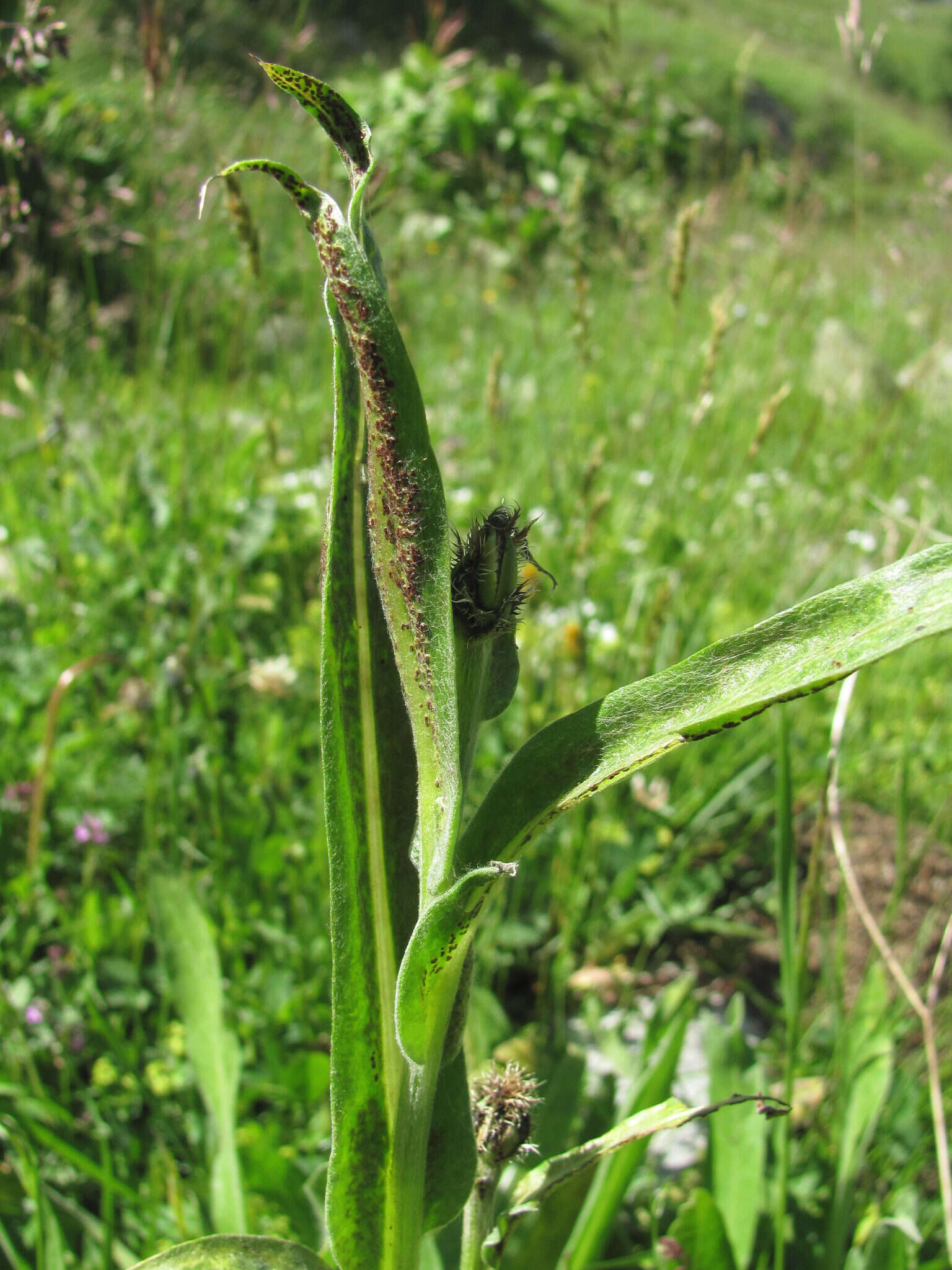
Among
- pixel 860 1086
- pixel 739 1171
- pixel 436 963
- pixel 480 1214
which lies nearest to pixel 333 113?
pixel 436 963

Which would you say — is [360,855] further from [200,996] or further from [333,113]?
[200,996]

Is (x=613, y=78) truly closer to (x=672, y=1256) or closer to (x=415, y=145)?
(x=672, y=1256)

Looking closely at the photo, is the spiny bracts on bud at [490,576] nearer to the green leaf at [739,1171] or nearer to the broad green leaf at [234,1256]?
the broad green leaf at [234,1256]

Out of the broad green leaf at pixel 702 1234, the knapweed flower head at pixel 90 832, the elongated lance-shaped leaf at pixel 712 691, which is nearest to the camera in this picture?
the elongated lance-shaped leaf at pixel 712 691

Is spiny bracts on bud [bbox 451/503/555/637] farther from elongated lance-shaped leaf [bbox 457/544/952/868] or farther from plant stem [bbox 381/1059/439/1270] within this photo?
plant stem [bbox 381/1059/439/1270]

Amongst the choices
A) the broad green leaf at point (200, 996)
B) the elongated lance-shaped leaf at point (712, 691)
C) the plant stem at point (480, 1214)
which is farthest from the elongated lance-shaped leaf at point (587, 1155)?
the broad green leaf at point (200, 996)

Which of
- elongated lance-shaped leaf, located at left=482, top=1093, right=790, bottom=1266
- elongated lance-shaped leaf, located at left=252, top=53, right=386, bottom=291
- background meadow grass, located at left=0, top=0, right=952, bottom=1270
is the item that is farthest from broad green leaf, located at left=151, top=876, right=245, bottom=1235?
elongated lance-shaped leaf, located at left=252, top=53, right=386, bottom=291

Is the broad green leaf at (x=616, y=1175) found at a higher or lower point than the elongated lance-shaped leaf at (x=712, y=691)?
lower
